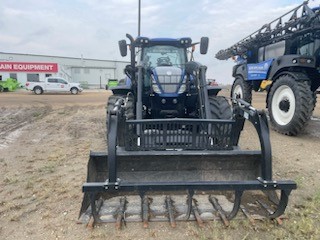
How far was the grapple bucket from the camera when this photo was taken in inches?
132

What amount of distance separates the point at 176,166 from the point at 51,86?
25469 millimetres

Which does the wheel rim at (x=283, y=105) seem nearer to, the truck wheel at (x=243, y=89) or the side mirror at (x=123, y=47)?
the truck wheel at (x=243, y=89)

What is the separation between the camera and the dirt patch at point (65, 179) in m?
3.11

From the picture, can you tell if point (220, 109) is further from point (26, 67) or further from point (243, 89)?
point (26, 67)

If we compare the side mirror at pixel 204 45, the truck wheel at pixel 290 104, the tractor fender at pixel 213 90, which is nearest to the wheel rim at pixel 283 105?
the truck wheel at pixel 290 104

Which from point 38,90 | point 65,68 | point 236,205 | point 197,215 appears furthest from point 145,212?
point 65,68

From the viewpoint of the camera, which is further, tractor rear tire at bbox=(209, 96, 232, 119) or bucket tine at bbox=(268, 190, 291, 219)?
tractor rear tire at bbox=(209, 96, 232, 119)

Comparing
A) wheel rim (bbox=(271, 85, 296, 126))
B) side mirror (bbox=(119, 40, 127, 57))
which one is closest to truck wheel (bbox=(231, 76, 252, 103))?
wheel rim (bbox=(271, 85, 296, 126))

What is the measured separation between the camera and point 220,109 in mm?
5441

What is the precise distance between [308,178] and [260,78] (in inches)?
192

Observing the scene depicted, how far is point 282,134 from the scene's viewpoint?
290 inches

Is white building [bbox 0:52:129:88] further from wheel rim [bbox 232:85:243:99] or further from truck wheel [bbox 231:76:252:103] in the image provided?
truck wheel [bbox 231:76:252:103]

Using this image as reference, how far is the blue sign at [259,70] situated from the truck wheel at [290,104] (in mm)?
946

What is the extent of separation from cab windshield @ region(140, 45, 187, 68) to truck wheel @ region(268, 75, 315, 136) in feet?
8.71
